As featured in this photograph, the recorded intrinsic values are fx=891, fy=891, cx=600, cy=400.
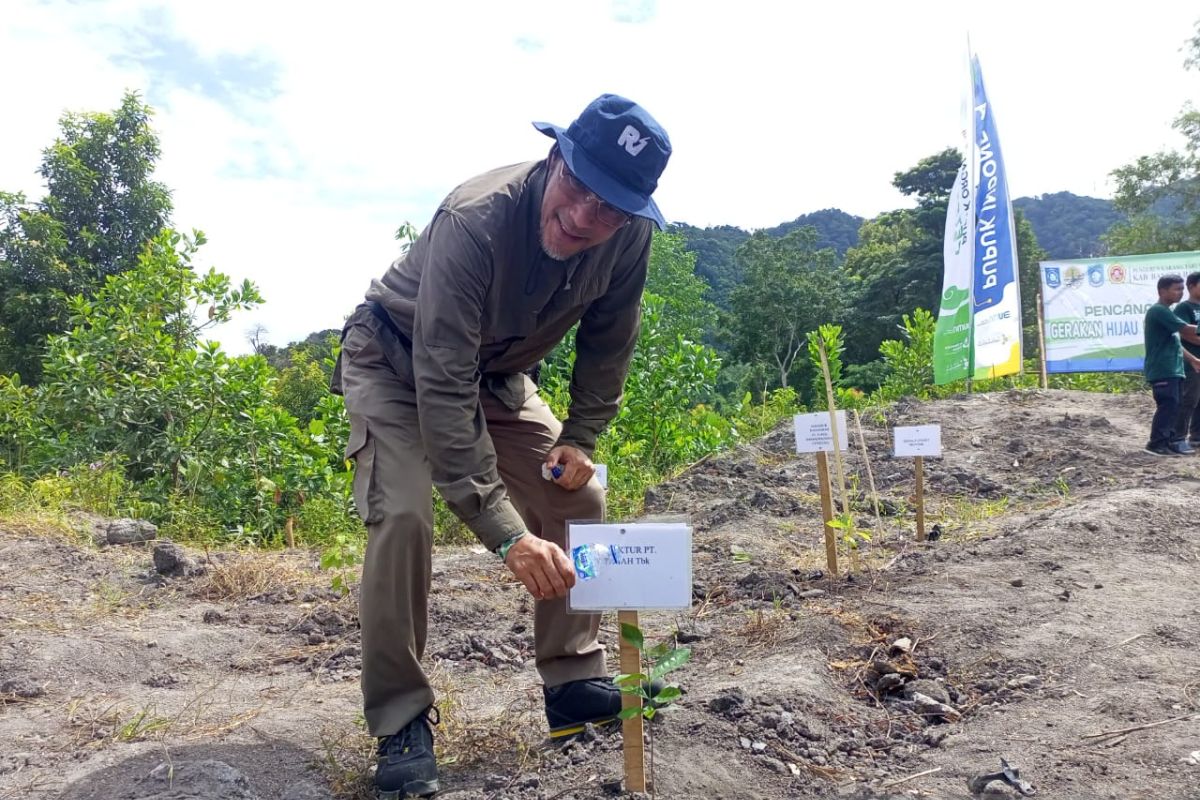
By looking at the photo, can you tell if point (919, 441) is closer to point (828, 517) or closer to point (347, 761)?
point (828, 517)

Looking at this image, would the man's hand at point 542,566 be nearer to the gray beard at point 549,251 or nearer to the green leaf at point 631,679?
the green leaf at point 631,679

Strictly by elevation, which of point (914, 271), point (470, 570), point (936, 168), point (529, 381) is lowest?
point (470, 570)

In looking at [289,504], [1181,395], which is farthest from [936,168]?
[289,504]

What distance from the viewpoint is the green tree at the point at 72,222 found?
1250cm

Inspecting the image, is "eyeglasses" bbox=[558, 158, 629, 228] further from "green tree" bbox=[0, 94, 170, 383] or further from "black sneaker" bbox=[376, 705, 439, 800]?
"green tree" bbox=[0, 94, 170, 383]

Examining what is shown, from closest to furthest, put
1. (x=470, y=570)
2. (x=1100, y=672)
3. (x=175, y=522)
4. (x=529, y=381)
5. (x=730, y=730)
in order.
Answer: (x=730, y=730)
(x=1100, y=672)
(x=529, y=381)
(x=470, y=570)
(x=175, y=522)

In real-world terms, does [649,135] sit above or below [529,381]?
above

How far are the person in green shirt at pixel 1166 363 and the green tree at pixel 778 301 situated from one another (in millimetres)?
28518

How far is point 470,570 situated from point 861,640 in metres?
2.43

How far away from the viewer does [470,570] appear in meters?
4.77

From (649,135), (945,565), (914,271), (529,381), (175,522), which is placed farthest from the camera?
(914,271)

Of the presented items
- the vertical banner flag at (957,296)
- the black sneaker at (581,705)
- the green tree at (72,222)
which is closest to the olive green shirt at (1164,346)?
the vertical banner flag at (957,296)

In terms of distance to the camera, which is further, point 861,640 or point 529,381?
point 861,640

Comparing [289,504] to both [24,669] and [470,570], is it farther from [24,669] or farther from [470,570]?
[24,669]
